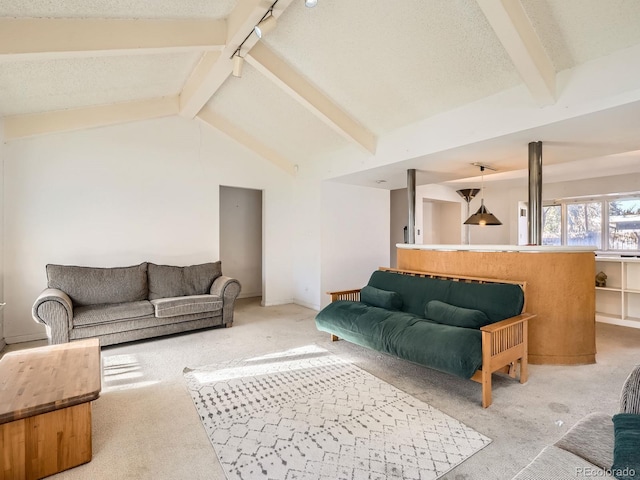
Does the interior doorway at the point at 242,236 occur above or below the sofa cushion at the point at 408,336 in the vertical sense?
above

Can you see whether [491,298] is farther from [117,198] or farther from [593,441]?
[117,198]

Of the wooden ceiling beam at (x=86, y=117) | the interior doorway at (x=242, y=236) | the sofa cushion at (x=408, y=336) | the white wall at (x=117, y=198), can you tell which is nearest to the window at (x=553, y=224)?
the sofa cushion at (x=408, y=336)

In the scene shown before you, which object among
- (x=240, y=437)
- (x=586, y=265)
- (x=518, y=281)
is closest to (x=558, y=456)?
(x=240, y=437)

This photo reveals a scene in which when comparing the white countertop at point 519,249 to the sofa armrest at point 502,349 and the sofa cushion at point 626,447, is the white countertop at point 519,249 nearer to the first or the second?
the sofa armrest at point 502,349

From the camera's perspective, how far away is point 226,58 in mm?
3365

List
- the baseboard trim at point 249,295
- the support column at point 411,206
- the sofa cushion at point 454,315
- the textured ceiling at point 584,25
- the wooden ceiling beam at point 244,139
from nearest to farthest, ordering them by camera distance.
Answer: the textured ceiling at point 584,25 < the sofa cushion at point 454,315 < the support column at point 411,206 < the wooden ceiling beam at point 244,139 < the baseboard trim at point 249,295

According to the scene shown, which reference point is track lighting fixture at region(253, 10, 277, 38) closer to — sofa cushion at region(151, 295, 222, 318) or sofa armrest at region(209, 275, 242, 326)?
sofa armrest at region(209, 275, 242, 326)

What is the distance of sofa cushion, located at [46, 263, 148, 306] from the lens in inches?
150

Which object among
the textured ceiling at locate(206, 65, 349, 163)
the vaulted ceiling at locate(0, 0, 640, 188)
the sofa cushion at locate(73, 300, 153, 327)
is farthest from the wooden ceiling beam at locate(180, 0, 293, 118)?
the sofa cushion at locate(73, 300, 153, 327)

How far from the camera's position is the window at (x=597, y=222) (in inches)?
219

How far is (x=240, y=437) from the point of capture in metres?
2.03

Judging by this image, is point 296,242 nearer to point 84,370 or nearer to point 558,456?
point 84,370

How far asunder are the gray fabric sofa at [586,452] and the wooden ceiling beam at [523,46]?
7.44 feet

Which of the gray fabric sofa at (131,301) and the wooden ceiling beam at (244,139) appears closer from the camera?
the gray fabric sofa at (131,301)
